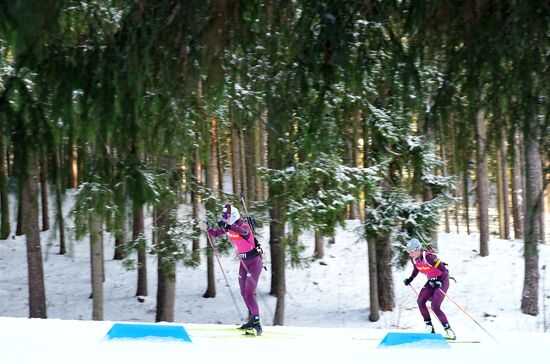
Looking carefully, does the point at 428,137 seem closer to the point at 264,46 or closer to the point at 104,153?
the point at 264,46

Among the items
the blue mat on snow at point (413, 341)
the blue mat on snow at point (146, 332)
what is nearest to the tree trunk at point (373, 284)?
the blue mat on snow at point (413, 341)

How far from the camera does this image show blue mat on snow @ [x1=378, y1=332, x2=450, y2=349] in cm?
572

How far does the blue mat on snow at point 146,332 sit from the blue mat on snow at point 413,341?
69.8 inches

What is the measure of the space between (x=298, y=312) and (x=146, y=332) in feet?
35.6

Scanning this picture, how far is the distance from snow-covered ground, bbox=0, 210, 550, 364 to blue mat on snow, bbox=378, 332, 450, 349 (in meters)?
0.13

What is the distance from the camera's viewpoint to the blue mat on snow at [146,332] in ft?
18.9

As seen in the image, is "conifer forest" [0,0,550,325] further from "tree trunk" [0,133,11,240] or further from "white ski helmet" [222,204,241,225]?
"white ski helmet" [222,204,241,225]

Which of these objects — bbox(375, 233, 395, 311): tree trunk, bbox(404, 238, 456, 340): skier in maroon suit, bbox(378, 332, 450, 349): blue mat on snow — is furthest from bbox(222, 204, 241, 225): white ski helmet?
bbox(375, 233, 395, 311): tree trunk

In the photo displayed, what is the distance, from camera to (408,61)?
4.09 m

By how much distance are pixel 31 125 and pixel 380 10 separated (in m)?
2.32

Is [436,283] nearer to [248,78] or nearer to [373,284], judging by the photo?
[248,78]

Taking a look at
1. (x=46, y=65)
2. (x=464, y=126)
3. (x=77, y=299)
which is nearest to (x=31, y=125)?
(x=46, y=65)

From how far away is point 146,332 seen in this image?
19.0 ft

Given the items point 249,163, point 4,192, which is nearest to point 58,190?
point 4,192
